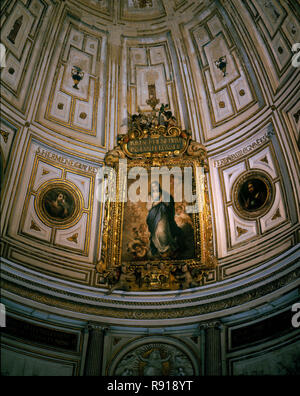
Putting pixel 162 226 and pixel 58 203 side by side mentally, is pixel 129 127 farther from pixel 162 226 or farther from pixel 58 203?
pixel 162 226

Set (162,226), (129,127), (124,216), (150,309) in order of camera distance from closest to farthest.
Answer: (150,309)
(162,226)
(124,216)
(129,127)

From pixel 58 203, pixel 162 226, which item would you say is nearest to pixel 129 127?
pixel 58 203

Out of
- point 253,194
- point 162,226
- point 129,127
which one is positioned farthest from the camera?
point 129,127

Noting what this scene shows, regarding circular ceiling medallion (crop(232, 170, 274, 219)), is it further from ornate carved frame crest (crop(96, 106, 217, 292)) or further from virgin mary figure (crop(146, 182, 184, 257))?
virgin mary figure (crop(146, 182, 184, 257))

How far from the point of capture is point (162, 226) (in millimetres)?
15062

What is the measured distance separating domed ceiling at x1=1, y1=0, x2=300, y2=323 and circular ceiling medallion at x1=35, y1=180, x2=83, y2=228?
0.04 metres

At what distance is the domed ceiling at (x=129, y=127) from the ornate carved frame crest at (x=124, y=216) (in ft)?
0.50

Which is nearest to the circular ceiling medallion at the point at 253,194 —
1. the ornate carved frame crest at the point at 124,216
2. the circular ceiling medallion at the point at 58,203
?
the ornate carved frame crest at the point at 124,216

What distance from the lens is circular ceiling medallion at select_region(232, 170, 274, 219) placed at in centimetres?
1415

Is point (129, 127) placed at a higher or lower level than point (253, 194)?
higher

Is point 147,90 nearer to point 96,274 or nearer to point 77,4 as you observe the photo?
point 77,4

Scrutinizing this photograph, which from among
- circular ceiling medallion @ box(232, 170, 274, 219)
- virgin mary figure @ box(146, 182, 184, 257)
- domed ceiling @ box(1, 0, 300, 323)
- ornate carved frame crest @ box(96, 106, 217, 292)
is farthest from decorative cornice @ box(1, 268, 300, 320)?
circular ceiling medallion @ box(232, 170, 274, 219)

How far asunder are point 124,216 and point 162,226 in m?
1.28

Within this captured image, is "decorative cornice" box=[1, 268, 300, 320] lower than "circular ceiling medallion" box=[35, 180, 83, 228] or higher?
lower
